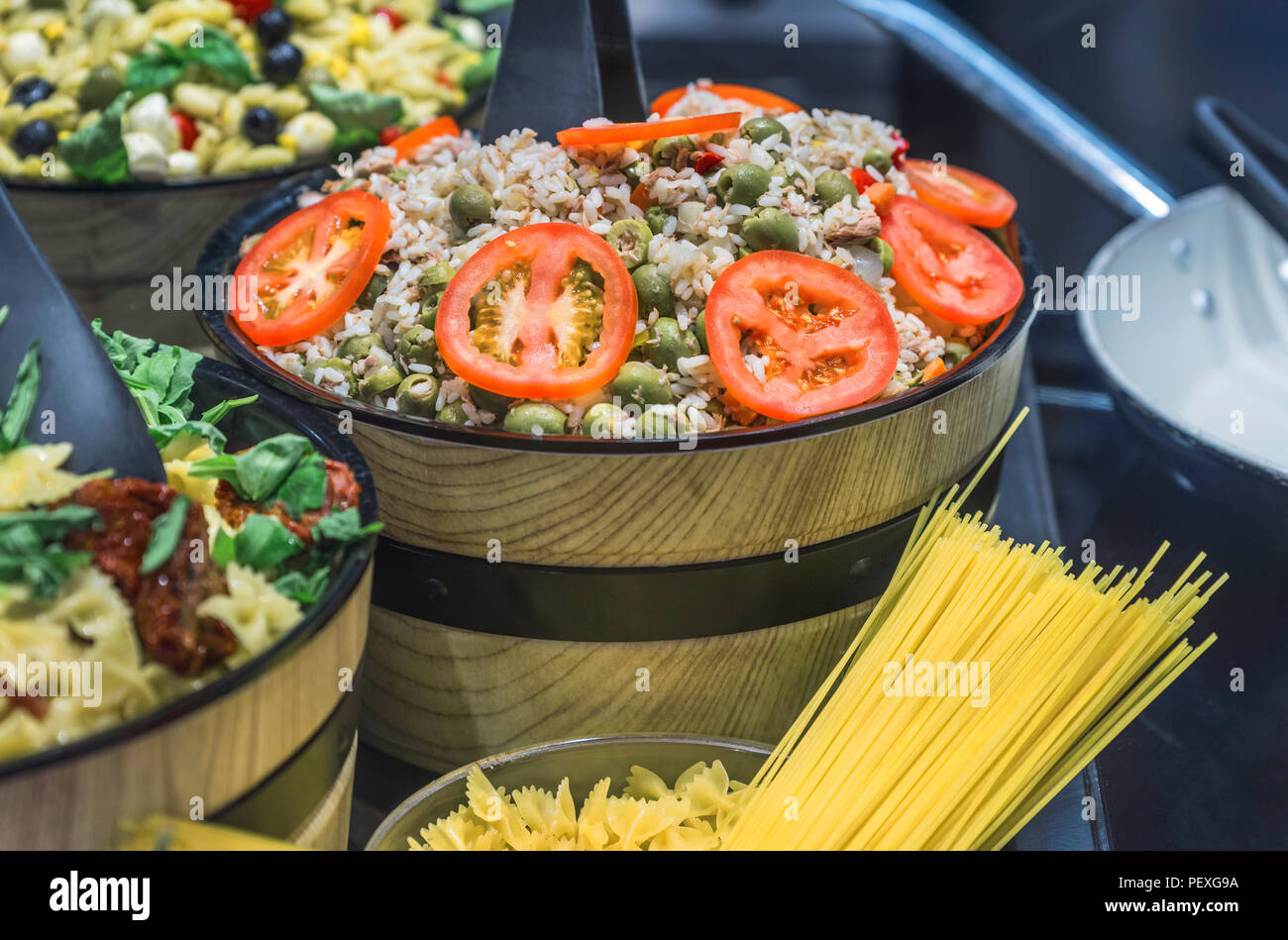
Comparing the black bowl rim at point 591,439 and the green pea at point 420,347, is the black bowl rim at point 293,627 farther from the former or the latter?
the green pea at point 420,347

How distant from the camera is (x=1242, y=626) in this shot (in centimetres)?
151

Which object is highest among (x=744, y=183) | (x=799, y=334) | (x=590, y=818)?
(x=744, y=183)

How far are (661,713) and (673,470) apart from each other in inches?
12.0

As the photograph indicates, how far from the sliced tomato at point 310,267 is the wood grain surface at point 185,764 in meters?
0.56

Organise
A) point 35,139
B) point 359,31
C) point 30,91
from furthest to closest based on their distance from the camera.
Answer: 1. point 359,31
2. point 30,91
3. point 35,139

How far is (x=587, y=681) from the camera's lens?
1.25 metres

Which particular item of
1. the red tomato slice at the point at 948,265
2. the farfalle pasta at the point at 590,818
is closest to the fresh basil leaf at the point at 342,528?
the farfalle pasta at the point at 590,818

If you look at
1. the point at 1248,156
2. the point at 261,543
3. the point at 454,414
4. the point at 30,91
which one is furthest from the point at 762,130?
the point at 30,91

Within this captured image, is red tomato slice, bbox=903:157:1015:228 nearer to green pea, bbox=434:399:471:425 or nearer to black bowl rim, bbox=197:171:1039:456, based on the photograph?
black bowl rim, bbox=197:171:1039:456

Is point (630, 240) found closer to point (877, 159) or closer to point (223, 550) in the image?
point (877, 159)

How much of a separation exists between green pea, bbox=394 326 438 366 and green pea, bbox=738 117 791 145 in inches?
20.0

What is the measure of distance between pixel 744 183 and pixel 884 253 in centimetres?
20

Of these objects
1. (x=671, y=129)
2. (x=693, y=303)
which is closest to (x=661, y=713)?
(x=693, y=303)
